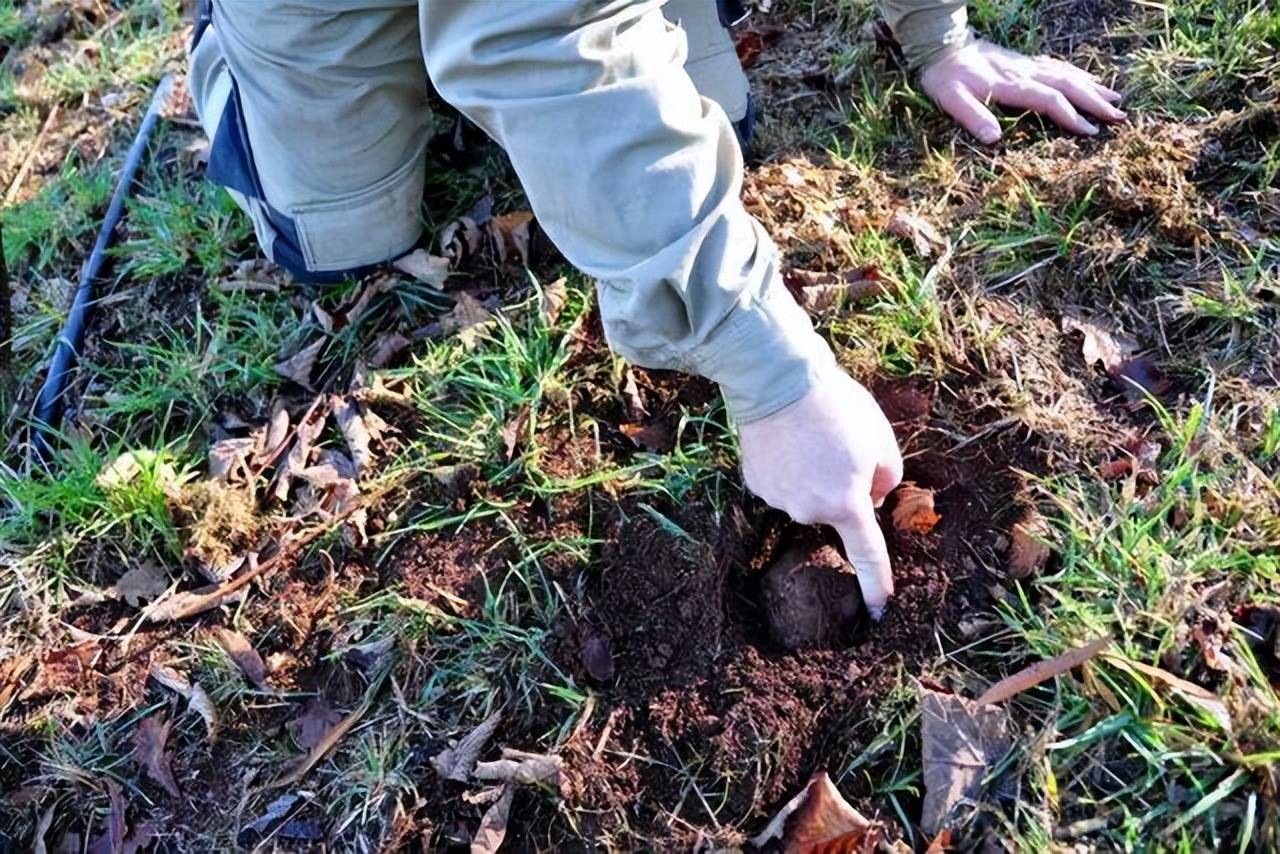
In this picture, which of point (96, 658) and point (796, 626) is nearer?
point (796, 626)

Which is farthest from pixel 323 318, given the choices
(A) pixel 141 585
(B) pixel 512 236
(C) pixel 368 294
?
(A) pixel 141 585

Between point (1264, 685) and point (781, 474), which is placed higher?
point (781, 474)

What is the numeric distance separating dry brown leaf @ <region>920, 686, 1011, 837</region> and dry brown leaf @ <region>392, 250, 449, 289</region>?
1558 millimetres

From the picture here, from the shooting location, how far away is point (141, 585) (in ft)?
7.71

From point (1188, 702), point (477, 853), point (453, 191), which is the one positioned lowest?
point (477, 853)

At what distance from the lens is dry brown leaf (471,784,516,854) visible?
1.87 meters

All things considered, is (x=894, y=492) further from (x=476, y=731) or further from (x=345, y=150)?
(x=345, y=150)

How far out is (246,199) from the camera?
2723 mm

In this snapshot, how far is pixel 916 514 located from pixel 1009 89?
1.18 meters

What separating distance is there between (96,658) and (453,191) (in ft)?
4.67

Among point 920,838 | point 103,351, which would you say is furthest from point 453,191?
point 920,838

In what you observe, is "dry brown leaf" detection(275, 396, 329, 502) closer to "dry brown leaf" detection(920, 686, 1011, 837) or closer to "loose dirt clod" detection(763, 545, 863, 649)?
"loose dirt clod" detection(763, 545, 863, 649)

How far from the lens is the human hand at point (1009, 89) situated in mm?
2498

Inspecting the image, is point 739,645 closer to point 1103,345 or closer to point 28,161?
point 1103,345
